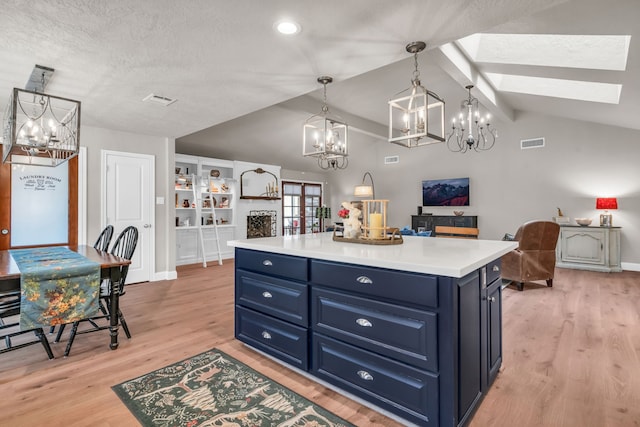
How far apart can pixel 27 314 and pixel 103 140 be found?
10.2 feet

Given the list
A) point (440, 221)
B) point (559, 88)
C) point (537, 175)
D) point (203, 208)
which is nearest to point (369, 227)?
point (559, 88)

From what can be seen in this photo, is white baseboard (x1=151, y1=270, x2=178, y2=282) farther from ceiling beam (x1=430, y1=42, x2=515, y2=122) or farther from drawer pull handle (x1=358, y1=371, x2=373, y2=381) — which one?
ceiling beam (x1=430, y1=42, x2=515, y2=122)

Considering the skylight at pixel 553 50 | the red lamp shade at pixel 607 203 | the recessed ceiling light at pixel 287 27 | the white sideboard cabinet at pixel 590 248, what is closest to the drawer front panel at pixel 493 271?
the recessed ceiling light at pixel 287 27

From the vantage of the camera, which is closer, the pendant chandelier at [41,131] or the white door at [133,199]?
the pendant chandelier at [41,131]

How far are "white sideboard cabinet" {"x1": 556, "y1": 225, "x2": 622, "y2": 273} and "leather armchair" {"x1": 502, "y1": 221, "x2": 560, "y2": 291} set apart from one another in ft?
6.75

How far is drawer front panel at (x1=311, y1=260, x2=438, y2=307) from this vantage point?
1526mm

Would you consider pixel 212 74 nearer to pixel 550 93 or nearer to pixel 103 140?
pixel 103 140

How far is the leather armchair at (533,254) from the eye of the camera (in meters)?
4.36

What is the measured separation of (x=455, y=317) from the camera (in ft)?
4.86

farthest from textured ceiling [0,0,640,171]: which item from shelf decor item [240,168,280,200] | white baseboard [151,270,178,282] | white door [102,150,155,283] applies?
shelf decor item [240,168,280,200]

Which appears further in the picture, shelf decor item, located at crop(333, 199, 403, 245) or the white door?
the white door

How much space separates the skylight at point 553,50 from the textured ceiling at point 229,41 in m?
0.18

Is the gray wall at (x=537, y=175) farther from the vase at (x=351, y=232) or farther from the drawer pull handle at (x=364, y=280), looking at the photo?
the drawer pull handle at (x=364, y=280)

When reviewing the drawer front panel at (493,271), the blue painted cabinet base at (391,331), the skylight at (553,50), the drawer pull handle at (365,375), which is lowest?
the drawer pull handle at (365,375)
